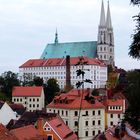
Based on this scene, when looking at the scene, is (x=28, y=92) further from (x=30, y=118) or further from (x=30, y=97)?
(x=30, y=118)

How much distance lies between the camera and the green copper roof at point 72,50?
168 m

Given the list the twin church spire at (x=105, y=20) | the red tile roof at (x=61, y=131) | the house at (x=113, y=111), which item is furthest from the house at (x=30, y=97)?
the twin church spire at (x=105, y=20)

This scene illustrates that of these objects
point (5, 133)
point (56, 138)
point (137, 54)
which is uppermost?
point (137, 54)

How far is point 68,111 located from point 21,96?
105 feet

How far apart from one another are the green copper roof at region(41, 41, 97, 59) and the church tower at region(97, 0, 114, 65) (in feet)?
9.24

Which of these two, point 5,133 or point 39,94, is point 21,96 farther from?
point 5,133

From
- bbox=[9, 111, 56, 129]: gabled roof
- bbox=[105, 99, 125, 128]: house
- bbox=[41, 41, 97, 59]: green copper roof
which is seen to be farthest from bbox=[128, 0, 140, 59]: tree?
bbox=[41, 41, 97, 59]: green copper roof

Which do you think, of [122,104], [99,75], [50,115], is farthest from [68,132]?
[99,75]

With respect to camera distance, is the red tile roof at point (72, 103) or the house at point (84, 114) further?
the red tile roof at point (72, 103)

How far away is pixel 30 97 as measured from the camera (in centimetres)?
8394

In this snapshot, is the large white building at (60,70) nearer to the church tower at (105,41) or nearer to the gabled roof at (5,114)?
the church tower at (105,41)

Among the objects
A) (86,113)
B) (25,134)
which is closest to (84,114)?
(86,113)

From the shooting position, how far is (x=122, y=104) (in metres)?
61.5

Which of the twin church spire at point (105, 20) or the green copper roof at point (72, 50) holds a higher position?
the twin church spire at point (105, 20)
